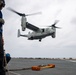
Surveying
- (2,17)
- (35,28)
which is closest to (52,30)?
(35,28)

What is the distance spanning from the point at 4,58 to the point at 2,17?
99 centimetres

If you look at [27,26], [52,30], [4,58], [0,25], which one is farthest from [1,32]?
[27,26]

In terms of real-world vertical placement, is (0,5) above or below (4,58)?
above

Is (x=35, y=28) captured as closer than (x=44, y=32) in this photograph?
No

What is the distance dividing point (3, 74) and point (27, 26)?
402 feet

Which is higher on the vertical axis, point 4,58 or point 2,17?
point 2,17

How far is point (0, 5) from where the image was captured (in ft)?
18.8

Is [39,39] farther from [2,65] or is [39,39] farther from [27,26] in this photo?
[2,65]

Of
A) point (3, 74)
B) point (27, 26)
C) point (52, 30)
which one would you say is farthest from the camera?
point (27, 26)

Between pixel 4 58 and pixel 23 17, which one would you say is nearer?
pixel 4 58

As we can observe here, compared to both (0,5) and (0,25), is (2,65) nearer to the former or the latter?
(0,25)

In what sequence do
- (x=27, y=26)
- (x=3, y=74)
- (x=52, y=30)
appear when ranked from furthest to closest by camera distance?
1. (x=27, y=26)
2. (x=52, y=30)
3. (x=3, y=74)

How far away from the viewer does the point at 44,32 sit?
120 metres

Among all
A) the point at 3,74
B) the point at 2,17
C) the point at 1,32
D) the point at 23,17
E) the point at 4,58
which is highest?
the point at 23,17
